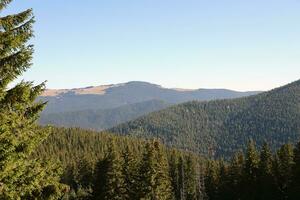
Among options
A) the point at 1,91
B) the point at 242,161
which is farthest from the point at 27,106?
the point at 242,161

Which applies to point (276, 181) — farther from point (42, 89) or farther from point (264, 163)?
point (42, 89)

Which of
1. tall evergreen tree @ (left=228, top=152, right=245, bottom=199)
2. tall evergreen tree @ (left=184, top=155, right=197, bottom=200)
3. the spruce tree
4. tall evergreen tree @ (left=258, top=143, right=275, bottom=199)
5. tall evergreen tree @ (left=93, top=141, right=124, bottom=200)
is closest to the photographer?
the spruce tree

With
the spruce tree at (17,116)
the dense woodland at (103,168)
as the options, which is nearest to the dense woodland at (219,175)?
the dense woodland at (103,168)

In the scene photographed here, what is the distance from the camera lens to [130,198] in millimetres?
59500

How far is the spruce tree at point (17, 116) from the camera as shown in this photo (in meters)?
14.0

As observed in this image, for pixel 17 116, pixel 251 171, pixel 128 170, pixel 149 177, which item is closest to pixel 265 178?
pixel 251 171

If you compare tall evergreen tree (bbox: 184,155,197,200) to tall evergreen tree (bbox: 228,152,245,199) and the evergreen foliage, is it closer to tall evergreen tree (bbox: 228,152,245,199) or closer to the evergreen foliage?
tall evergreen tree (bbox: 228,152,245,199)

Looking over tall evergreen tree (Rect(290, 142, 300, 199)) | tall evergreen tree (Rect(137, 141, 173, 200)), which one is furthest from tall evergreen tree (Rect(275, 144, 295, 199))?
tall evergreen tree (Rect(137, 141, 173, 200))

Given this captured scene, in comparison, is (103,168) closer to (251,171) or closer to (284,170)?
(251,171)

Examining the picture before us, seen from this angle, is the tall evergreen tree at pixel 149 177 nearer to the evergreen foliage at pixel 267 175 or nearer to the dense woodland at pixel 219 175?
the dense woodland at pixel 219 175

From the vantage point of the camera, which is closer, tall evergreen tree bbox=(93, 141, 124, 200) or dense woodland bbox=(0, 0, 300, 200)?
dense woodland bbox=(0, 0, 300, 200)

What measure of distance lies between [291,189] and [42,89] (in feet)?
173

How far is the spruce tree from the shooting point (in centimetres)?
1401

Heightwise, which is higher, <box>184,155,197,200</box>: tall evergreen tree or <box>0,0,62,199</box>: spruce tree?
<box>0,0,62,199</box>: spruce tree
